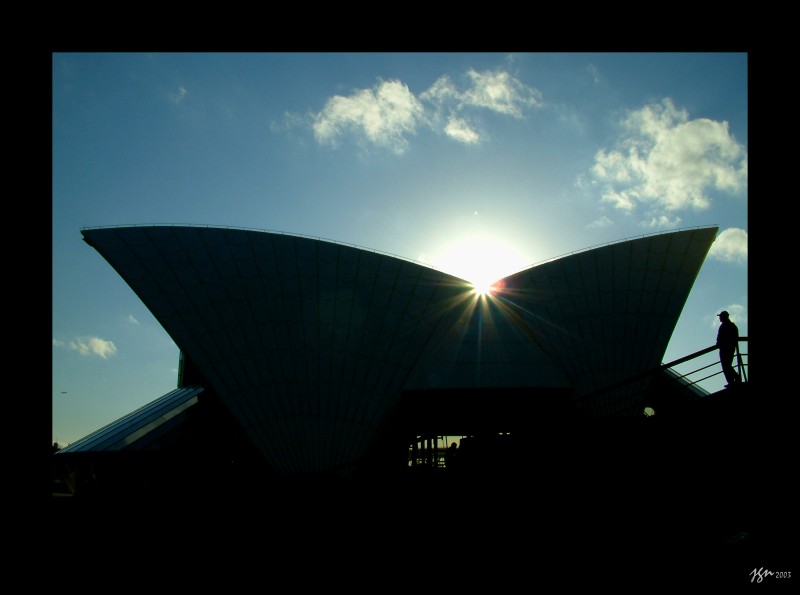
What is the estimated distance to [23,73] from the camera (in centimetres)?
280

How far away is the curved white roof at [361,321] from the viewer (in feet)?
56.5

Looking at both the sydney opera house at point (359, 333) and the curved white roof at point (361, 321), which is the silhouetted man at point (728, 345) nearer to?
the sydney opera house at point (359, 333)

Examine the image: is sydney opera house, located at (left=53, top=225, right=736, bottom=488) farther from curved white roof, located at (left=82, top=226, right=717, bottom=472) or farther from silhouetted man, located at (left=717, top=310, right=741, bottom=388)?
silhouetted man, located at (left=717, top=310, right=741, bottom=388)

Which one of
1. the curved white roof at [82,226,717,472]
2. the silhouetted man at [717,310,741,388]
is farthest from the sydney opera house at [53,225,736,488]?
the silhouetted man at [717,310,741,388]

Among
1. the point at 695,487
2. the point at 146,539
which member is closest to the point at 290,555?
Answer: the point at 146,539

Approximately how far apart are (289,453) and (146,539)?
5450 mm

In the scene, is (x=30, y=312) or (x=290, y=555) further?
(x=290, y=555)

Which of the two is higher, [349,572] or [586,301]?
[586,301]

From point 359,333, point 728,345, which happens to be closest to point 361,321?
point 359,333

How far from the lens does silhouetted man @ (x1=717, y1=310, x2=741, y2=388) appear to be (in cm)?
1088

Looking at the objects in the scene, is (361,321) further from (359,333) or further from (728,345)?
(728,345)

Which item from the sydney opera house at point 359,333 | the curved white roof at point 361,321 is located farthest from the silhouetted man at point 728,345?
the curved white roof at point 361,321

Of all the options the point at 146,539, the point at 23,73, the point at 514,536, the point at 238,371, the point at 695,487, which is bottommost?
the point at 146,539
